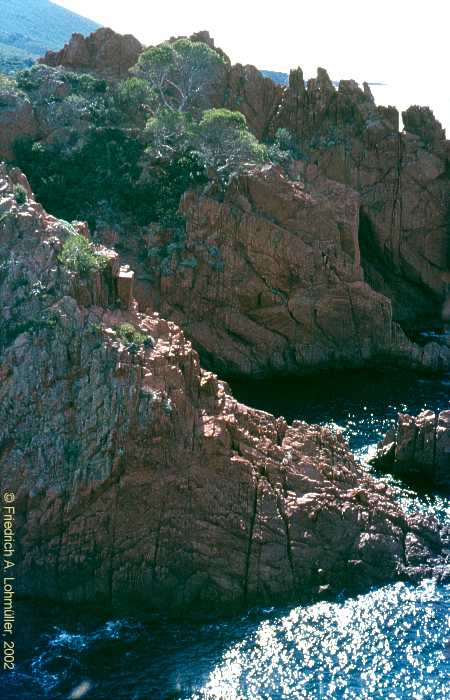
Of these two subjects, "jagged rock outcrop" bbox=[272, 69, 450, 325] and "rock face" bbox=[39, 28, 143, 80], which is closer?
"jagged rock outcrop" bbox=[272, 69, 450, 325]

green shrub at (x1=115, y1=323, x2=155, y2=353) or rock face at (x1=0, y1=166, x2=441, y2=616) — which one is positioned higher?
green shrub at (x1=115, y1=323, x2=155, y2=353)

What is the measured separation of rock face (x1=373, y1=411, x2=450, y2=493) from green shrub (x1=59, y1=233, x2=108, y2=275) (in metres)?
20.7

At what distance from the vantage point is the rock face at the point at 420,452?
2083 inches

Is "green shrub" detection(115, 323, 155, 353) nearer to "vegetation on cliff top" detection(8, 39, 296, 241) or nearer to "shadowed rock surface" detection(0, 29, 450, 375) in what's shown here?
"shadowed rock surface" detection(0, 29, 450, 375)

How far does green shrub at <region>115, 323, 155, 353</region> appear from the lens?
143 ft

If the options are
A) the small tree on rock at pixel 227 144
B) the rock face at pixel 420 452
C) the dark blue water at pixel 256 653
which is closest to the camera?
the dark blue water at pixel 256 653

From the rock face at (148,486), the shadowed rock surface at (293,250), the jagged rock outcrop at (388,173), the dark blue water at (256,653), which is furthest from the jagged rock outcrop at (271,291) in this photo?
the dark blue water at (256,653)

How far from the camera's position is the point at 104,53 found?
86.2 metres

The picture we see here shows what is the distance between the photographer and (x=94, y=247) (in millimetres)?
48344

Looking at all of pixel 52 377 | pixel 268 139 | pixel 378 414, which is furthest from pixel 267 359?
pixel 52 377

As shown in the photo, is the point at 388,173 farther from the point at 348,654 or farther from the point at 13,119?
the point at 348,654

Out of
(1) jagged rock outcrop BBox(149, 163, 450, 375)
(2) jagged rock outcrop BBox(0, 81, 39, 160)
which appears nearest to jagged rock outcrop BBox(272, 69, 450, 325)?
(1) jagged rock outcrop BBox(149, 163, 450, 375)

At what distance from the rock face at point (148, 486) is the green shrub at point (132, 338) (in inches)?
4.3

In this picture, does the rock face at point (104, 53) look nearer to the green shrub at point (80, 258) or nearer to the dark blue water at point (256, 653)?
the green shrub at point (80, 258)
